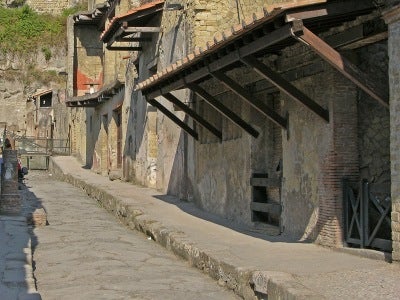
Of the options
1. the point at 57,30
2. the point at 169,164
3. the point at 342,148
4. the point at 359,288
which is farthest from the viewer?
the point at 57,30

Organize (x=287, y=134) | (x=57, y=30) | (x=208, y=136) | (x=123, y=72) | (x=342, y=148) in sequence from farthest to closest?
(x=57, y=30) < (x=123, y=72) < (x=208, y=136) < (x=287, y=134) < (x=342, y=148)

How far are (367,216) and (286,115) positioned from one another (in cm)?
241

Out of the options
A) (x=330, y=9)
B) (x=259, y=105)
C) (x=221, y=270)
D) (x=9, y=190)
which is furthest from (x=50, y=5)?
(x=330, y=9)

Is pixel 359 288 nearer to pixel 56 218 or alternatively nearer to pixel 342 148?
pixel 342 148

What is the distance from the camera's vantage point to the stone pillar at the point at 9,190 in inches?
491

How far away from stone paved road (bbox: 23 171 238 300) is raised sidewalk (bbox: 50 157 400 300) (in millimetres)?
234

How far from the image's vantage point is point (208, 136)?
12.7 m

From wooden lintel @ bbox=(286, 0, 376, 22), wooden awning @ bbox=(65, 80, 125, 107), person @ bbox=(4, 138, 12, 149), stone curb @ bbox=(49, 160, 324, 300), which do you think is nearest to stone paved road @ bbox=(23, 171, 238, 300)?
stone curb @ bbox=(49, 160, 324, 300)

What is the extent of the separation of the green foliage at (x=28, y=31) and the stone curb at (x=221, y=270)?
35.1 meters

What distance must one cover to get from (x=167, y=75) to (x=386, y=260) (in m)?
5.43

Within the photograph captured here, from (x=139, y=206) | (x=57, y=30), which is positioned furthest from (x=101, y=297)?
(x=57, y=30)

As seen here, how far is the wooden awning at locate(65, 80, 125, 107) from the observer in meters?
22.8

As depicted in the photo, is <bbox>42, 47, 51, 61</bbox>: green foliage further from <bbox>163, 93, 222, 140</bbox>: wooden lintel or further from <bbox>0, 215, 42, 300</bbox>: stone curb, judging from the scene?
<bbox>0, 215, 42, 300</bbox>: stone curb

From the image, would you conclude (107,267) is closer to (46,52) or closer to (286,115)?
(286,115)
